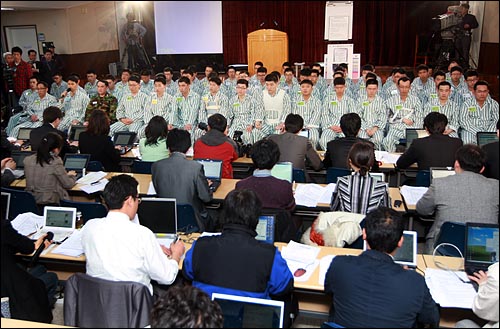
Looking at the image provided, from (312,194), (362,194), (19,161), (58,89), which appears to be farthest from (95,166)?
(58,89)

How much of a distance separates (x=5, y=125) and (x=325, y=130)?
17.2 ft

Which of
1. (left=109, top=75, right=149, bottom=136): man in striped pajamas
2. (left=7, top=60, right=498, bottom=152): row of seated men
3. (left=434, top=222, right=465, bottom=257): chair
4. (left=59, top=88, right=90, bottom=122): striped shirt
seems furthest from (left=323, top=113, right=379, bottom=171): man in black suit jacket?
(left=59, top=88, right=90, bottom=122): striped shirt

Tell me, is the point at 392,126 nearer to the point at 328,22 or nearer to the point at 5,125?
the point at 328,22

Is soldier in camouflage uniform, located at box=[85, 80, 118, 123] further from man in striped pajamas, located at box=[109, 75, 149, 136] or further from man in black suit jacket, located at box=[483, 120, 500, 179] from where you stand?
man in black suit jacket, located at box=[483, 120, 500, 179]

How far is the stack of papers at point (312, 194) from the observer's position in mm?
3854

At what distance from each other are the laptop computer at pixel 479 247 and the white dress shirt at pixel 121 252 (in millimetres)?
1703

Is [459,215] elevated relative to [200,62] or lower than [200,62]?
lower

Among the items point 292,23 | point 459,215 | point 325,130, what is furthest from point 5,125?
point 292,23

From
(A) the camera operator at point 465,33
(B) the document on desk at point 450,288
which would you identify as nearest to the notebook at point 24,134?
(B) the document on desk at point 450,288

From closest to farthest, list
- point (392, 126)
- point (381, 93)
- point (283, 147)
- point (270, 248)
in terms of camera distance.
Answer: point (270, 248) < point (283, 147) < point (392, 126) < point (381, 93)

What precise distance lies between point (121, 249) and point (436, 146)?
299 centimetres

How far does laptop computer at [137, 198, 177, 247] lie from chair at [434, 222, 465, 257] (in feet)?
5.79

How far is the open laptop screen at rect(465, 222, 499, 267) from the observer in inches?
105

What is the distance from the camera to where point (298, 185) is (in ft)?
13.9
